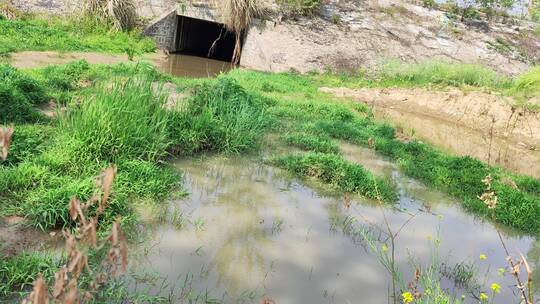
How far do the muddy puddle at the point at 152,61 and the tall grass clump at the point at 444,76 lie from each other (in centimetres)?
563

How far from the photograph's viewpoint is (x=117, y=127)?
18.2 feet

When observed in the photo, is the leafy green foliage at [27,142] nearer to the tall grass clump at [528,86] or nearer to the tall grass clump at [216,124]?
the tall grass clump at [216,124]

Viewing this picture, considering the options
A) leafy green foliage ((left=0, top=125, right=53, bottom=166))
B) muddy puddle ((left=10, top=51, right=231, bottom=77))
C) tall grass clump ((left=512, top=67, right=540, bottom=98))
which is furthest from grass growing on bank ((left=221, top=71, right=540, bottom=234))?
tall grass clump ((left=512, top=67, right=540, bottom=98))

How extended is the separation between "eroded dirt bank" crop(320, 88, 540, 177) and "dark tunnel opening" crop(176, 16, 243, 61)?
6.89 metres

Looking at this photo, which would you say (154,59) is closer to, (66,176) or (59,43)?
(59,43)

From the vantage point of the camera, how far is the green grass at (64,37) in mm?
12594

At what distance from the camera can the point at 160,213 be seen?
4797mm

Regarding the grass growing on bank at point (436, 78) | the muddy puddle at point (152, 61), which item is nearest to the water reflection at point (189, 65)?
the muddy puddle at point (152, 61)

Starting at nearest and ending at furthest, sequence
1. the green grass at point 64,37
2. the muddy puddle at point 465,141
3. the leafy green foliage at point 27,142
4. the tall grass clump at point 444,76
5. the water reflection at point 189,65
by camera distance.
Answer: the leafy green foliage at point 27,142, the muddy puddle at point 465,141, the green grass at point 64,37, the water reflection at point 189,65, the tall grass clump at point 444,76

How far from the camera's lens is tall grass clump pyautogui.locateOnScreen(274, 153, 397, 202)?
6.42 m

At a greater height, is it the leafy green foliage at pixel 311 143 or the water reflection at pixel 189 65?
the leafy green foliage at pixel 311 143

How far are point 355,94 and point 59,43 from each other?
8067 millimetres

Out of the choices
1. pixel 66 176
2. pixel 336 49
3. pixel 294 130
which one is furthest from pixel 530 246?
pixel 336 49

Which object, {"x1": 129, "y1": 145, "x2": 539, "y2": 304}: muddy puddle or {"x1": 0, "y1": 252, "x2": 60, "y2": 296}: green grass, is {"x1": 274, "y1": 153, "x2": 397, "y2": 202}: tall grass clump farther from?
{"x1": 0, "y1": 252, "x2": 60, "y2": 296}: green grass
